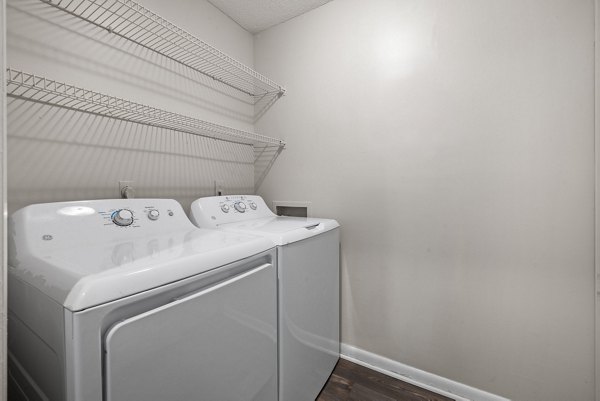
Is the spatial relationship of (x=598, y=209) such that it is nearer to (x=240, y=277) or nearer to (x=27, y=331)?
(x=240, y=277)

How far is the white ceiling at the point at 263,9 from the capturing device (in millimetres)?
1686

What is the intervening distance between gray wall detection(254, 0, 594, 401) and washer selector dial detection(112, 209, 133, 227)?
3.55ft

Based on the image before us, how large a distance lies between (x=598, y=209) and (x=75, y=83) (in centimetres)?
224

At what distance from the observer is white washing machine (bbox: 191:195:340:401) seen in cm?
109

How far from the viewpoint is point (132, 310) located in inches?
24.1

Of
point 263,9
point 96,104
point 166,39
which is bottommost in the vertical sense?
point 96,104

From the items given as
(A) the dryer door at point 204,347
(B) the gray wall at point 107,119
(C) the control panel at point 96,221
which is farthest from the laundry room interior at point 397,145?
(A) the dryer door at point 204,347

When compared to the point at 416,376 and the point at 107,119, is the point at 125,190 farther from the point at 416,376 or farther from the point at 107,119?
the point at 416,376

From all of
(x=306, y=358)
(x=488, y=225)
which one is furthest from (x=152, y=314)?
(x=488, y=225)

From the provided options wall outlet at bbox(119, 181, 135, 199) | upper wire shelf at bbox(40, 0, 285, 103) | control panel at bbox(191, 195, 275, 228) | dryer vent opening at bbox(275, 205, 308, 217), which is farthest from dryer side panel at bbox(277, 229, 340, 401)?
upper wire shelf at bbox(40, 0, 285, 103)

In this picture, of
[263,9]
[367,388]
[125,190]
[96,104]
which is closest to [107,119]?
[96,104]

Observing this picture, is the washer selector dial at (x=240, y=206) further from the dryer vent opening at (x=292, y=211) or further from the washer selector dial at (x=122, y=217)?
the washer selector dial at (x=122, y=217)

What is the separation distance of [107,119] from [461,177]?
177 centimetres

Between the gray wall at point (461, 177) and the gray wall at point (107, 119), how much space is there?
654mm
